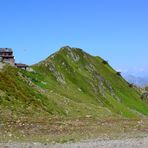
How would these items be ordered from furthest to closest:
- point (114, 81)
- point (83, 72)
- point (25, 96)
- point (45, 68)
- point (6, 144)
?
point (114, 81) → point (83, 72) → point (45, 68) → point (25, 96) → point (6, 144)

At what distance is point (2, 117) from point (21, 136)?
6976 mm

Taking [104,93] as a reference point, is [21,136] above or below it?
below

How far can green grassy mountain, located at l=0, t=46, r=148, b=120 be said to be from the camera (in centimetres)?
4809

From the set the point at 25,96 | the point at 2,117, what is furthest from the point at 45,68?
the point at 2,117

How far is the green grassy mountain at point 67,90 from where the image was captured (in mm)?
48094

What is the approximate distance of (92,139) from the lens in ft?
105

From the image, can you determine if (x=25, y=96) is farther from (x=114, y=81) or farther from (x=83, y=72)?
(x=114, y=81)

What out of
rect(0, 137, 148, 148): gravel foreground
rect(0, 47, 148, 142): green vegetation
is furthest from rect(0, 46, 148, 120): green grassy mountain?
rect(0, 137, 148, 148): gravel foreground

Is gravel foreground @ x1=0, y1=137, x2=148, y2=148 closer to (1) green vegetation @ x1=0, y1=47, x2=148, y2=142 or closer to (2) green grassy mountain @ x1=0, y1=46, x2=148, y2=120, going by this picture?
(1) green vegetation @ x1=0, y1=47, x2=148, y2=142

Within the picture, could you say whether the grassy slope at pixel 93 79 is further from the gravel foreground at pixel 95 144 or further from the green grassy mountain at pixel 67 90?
the gravel foreground at pixel 95 144

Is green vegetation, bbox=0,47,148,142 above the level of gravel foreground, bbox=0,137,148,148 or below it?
above

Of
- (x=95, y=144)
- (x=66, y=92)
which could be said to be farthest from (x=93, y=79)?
(x=95, y=144)

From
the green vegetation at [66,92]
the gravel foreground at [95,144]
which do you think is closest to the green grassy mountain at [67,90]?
the green vegetation at [66,92]

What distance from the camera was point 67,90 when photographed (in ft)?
323
